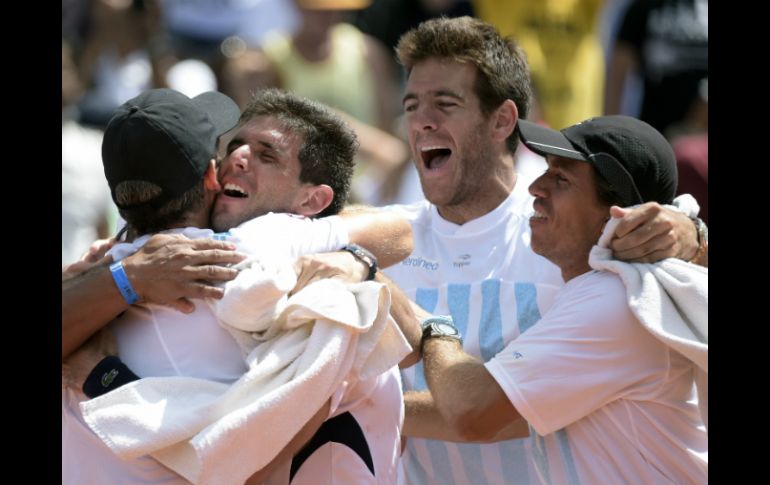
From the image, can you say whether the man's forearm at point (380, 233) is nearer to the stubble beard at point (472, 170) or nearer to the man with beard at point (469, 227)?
the man with beard at point (469, 227)

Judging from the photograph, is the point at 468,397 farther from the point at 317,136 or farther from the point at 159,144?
the point at 159,144


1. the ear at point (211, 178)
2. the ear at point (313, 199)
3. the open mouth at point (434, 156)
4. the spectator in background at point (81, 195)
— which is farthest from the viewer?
the spectator in background at point (81, 195)

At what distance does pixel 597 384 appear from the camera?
354cm

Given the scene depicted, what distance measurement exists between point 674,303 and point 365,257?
88 cm

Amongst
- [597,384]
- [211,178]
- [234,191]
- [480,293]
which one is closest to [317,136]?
[234,191]

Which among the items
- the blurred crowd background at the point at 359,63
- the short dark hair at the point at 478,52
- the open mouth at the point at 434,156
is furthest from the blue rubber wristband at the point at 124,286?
the blurred crowd background at the point at 359,63

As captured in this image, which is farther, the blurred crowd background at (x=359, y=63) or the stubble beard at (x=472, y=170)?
the blurred crowd background at (x=359, y=63)

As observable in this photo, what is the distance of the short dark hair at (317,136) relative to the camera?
148 inches

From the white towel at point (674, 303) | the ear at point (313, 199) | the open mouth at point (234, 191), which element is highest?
the open mouth at point (234, 191)

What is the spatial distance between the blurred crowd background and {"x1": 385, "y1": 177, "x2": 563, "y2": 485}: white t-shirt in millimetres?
2787

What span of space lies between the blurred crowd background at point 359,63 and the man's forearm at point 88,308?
4.29 metres

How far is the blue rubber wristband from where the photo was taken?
10.5 ft

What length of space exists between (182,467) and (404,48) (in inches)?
98.0
